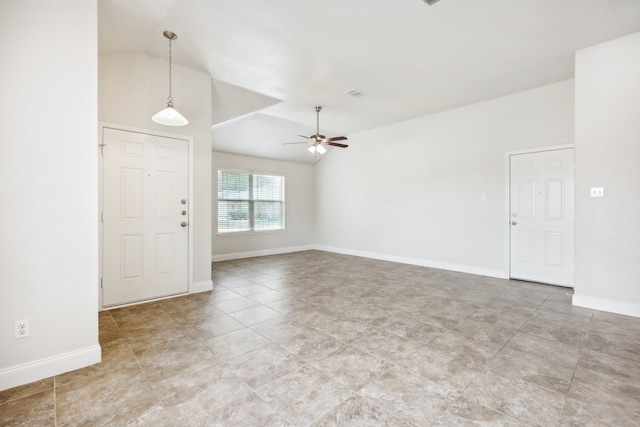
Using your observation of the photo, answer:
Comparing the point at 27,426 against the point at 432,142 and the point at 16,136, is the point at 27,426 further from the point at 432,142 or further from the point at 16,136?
the point at 432,142

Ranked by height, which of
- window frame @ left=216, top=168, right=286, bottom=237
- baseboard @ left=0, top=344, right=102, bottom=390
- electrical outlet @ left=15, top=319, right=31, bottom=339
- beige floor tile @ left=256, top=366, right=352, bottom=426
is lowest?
beige floor tile @ left=256, top=366, right=352, bottom=426

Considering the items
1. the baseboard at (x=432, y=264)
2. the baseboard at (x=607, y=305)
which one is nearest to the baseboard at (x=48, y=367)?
the baseboard at (x=607, y=305)

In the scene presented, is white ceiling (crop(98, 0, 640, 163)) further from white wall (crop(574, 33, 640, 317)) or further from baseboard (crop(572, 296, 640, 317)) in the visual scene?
baseboard (crop(572, 296, 640, 317))

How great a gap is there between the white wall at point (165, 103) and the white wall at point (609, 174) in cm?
483

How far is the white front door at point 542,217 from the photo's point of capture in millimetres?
4266

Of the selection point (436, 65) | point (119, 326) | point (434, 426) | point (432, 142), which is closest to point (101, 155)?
point (119, 326)

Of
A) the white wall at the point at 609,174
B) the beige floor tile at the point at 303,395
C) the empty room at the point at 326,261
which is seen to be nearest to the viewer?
the beige floor tile at the point at 303,395

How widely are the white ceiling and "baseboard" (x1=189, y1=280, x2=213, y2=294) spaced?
297 cm

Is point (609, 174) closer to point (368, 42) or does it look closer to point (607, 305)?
point (607, 305)

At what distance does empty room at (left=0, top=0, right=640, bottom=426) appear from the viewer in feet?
6.09

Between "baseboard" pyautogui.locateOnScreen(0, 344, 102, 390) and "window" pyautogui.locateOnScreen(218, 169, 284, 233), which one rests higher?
"window" pyautogui.locateOnScreen(218, 169, 284, 233)

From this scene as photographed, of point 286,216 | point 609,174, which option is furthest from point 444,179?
point 286,216

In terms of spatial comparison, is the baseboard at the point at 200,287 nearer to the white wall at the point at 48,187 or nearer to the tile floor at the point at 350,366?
the tile floor at the point at 350,366

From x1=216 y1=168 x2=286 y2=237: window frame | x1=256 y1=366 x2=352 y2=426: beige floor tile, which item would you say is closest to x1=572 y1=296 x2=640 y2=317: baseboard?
x1=256 y1=366 x2=352 y2=426: beige floor tile
